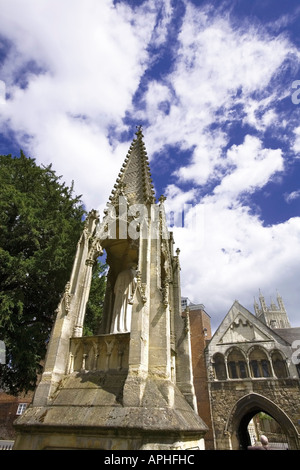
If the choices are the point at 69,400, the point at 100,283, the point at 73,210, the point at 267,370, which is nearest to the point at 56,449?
the point at 69,400

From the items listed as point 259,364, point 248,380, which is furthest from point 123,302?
point 259,364

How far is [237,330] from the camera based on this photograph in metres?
23.7

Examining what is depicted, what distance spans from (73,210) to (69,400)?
34.3 ft

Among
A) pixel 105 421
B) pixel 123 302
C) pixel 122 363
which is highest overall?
pixel 123 302

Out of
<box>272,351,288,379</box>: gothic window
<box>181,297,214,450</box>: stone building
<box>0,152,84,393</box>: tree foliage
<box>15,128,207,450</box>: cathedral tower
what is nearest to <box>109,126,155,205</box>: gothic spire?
<box>15,128,207,450</box>: cathedral tower

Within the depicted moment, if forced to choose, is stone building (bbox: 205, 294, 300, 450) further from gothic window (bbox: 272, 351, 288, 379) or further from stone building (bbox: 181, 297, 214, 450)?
stone building (bbox: 181, 297, 214, 450)

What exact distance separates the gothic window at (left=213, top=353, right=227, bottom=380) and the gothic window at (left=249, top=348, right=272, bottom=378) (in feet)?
7.30

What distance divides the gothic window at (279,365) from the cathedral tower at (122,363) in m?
18.1

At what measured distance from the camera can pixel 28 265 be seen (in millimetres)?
9367

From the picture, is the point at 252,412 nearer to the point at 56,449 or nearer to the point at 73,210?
the point at 73,210

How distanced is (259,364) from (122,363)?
2079 cm

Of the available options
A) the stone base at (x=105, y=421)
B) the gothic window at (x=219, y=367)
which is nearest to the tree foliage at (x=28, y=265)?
the stone base at (x=105, y=421)

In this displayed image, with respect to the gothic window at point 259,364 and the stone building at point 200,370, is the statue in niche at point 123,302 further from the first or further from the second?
the gothic window at point 259,364

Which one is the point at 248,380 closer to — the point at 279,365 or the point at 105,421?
the point at 279,365
